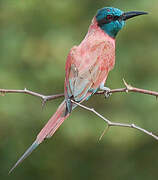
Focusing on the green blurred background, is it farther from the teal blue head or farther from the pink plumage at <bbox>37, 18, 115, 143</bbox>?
the pink plumage at <bbox>37, 18, 115, 143</bbox>

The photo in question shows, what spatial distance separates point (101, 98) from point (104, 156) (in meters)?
0.79

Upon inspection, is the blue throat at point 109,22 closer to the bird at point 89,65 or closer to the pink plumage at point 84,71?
the bird at point 89,65

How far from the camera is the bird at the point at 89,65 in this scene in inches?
156

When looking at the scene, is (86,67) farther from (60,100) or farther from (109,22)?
(60,100)

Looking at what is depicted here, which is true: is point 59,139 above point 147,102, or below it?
below

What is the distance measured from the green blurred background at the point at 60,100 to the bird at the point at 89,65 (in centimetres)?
155

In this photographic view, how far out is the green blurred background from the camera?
623 centimetres

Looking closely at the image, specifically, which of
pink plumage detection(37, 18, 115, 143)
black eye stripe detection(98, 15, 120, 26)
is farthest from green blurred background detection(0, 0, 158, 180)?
pink plumage detection(37, 18, 115, 143)

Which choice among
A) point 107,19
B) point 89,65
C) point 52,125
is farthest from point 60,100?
point 52,125

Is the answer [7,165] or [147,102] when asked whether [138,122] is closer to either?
[147,102]

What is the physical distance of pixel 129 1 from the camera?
21.4 ft

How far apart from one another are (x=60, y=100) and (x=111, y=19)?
6.39 ft

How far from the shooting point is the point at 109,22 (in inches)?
186

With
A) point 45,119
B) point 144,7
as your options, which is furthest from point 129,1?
point 45,119
